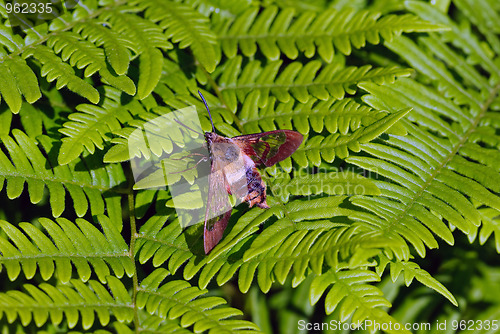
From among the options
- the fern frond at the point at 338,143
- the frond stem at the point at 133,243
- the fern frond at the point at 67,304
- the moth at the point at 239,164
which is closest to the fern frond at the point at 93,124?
the frond stem at the point at 133,243

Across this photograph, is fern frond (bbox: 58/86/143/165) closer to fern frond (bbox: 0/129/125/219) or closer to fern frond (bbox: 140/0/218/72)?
fern frond (bbox: 0/129/125/219)

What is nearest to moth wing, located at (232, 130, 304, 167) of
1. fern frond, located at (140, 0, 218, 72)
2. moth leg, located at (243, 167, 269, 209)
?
moth leg, located at (243, 167, 269, 209)

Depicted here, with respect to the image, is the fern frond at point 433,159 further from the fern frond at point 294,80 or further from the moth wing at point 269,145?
the moth wing at point 269,145

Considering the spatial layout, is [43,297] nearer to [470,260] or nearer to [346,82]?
[346,82]

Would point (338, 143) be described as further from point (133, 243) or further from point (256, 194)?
point (133, 243)

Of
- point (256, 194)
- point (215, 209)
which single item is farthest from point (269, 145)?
point (215, 209)

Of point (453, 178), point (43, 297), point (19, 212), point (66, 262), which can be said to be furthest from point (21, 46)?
point (453, 178)

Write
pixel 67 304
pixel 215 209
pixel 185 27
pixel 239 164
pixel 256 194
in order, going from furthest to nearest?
pixel 185 27
pixel 239 164
pixel 256 194
pixel 215 209
pixel 67 304
